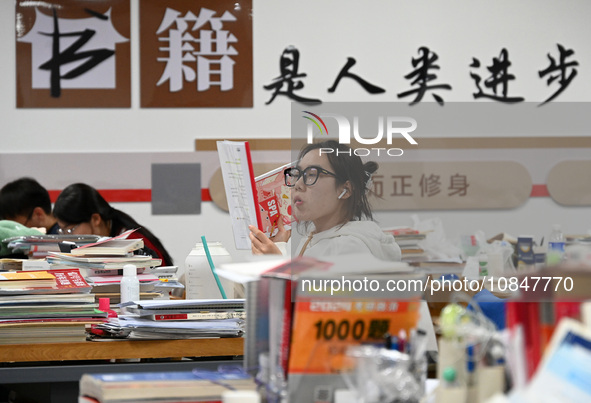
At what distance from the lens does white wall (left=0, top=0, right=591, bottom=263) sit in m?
4.61

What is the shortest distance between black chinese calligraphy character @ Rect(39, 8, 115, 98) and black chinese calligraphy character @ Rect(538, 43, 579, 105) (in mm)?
2847

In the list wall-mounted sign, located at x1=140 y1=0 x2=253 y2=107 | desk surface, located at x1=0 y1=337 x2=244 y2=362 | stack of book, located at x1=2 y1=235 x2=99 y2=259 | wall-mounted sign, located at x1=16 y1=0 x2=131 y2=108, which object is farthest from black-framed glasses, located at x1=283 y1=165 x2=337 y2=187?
wall-mounted sign, located at x1=16 y1=0 x2=131 y2=108

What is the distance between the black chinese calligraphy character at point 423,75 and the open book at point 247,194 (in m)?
2.38

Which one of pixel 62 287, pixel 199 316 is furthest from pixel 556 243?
pixel 62 287

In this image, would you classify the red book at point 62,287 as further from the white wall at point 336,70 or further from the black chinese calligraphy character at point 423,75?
the black chinese calligraphy character at point 423,75

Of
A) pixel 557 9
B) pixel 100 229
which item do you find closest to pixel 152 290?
pixel 100 229

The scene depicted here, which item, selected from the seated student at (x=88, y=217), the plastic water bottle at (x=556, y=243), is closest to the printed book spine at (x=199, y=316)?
the plastic water bottle at (x=556, y=243)

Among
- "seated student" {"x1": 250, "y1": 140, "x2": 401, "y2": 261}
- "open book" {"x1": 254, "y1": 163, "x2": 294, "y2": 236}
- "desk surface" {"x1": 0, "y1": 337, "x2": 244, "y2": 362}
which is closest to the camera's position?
"desk surface" {"x1": 0, "y1": 337, "x2": 244, "y2": 362}

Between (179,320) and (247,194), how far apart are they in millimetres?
606

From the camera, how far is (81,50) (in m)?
4.59

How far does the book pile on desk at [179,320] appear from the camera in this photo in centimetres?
196

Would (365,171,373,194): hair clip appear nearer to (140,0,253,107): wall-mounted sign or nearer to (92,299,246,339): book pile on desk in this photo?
(92,299,246,339): book pile on desk

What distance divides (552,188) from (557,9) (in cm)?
119

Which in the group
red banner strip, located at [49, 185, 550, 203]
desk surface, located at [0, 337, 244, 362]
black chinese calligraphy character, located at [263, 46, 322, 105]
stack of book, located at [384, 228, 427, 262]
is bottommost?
desk surface, located at [0, 337, 244, 362]
